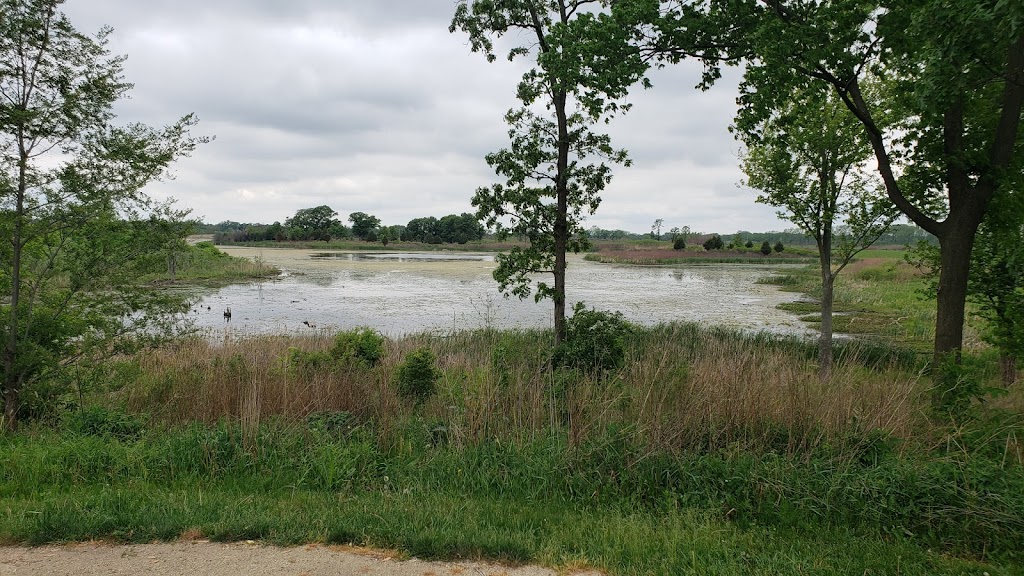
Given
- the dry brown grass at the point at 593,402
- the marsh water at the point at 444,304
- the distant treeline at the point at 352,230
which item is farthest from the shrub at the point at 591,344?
the distant treeline at the point at 352,230

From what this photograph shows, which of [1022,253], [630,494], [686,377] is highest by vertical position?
[1022,253]

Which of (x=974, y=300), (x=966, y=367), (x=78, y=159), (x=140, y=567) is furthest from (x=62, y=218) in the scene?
(x=974, y=300)

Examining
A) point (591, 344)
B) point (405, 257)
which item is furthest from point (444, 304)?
point (405, 257)

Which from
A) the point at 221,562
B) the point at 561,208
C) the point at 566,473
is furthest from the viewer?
the point at 561,208

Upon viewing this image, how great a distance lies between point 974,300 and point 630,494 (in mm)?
7424

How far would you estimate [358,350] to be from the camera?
9.09 m

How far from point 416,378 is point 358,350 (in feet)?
6.47

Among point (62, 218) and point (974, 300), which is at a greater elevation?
point (62, 218)

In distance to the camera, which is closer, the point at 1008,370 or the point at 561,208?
the point at 1008,370

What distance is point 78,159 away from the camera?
6.38 metres

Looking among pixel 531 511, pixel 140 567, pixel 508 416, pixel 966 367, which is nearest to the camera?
pixel 140 567

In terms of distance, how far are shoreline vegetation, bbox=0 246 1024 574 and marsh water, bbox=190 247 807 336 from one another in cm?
752

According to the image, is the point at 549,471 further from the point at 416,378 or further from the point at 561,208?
the point at 561,208

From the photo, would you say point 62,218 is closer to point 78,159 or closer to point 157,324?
point 78,159
